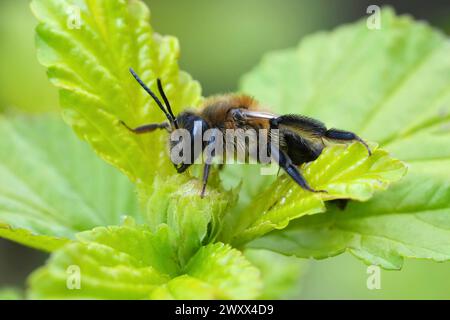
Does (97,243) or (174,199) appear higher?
(174,199)

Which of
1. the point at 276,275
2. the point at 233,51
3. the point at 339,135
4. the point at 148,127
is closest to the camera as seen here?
the point at 339,135

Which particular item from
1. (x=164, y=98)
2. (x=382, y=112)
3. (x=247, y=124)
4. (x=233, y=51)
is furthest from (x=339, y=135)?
(x=233, y=51)

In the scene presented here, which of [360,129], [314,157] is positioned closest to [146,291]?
[314,157]

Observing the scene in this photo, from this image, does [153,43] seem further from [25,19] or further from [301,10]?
[301,10]

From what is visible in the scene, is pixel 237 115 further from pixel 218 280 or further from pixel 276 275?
pixel 276 275

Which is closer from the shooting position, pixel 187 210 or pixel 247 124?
pixel 187 210

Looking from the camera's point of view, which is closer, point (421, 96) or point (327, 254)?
point (327, 254)

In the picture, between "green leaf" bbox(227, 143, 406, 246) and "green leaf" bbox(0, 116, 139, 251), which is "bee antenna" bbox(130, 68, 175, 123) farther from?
"green leaf" bbox(0, 116, 139, 251)

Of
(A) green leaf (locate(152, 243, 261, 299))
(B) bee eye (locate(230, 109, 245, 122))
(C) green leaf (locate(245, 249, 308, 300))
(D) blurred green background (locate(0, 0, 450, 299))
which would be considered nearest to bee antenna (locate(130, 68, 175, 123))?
(B) bee eye (locate(230, 109, 245, 122))
